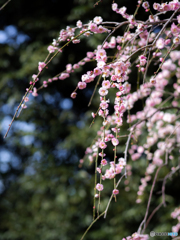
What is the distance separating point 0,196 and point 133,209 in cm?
174

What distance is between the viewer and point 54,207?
8.23 ft

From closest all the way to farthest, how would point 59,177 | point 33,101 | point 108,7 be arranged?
point 108,7
point 59,177
point 33,101

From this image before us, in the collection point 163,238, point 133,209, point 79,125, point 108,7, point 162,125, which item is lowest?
point 163,238

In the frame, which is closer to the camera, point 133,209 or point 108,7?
point 133,209

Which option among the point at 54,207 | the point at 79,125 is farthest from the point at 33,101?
the point at 54,207

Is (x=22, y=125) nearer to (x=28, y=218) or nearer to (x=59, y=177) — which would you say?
(x=59, y=177)

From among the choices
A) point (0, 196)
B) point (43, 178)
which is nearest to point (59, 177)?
point (43, 178)

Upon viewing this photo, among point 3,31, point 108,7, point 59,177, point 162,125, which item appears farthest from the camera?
point 3,31

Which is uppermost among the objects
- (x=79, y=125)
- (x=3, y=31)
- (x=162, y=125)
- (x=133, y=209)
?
(x=3, y=31)

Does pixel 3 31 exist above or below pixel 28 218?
above

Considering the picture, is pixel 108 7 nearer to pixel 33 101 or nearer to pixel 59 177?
pixel 33 101

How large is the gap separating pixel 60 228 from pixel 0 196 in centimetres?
106

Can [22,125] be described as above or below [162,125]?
above

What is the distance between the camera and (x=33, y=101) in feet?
8.89
